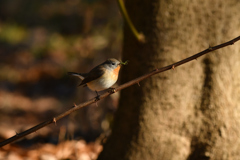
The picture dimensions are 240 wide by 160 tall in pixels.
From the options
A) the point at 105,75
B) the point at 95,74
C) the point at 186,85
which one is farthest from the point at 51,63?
the point at 186,85

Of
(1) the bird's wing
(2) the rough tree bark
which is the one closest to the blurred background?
(1) the bird's wing

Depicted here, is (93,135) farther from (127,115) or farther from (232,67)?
(232,67)

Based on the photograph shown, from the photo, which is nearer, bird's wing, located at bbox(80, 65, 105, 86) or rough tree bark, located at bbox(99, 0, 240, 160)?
rough tree bark, located at bbox(99, 0, 240, 160)

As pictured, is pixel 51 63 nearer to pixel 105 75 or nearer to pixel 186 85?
pixel 105 75

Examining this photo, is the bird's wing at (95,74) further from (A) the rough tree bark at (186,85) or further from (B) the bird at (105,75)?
(A) the rough tree bark at (186,85)

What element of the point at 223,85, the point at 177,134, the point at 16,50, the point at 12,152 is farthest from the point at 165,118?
the point at 16,50

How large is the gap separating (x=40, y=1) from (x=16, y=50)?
4373 millimetres

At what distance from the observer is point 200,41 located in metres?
2.81

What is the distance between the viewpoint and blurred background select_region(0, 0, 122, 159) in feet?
17.1

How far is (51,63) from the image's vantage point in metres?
9.59

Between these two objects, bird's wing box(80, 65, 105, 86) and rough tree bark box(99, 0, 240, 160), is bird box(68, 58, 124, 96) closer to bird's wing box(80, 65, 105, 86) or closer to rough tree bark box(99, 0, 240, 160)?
bird's wing box(80, 65, 105, 86)

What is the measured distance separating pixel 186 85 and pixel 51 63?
7293 millimetres

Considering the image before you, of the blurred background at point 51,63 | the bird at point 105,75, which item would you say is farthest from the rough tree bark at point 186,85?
the blurred background at point 51,63

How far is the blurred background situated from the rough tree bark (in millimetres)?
1299
